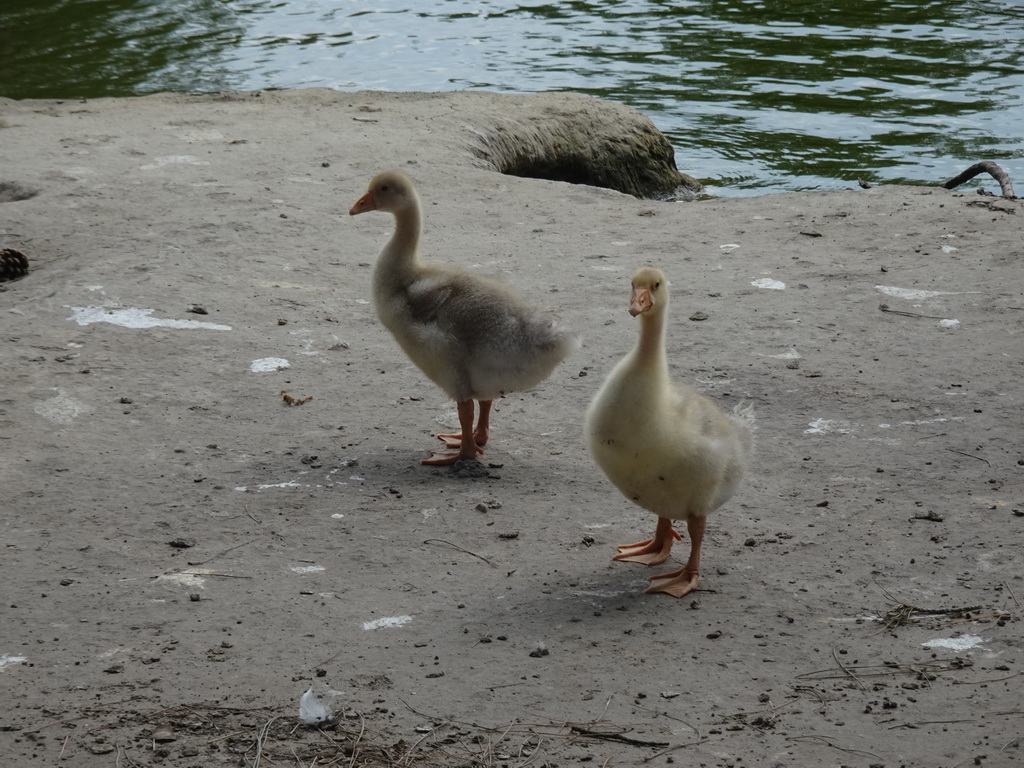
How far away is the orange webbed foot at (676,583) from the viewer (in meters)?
4.41

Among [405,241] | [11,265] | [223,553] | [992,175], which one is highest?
[405,241]

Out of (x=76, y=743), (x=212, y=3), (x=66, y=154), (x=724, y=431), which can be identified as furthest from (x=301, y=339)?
(x=212, y=3)

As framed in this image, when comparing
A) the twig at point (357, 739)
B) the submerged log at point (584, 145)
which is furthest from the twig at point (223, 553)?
the submerged log at point (584, 145)

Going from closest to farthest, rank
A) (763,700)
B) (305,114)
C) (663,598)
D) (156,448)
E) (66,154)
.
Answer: (763,700), (663,598), (156,448), (66,154), (305,114)

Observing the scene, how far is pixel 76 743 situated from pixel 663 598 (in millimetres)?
2246

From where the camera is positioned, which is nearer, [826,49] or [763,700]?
A: [763,700]

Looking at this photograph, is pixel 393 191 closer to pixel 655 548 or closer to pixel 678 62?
pixel 655 548

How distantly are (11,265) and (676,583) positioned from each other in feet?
17.7

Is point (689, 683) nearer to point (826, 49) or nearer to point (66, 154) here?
point (66, 154)

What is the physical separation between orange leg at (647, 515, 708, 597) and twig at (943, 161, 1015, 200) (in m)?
6.58

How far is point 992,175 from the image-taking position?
1061 cm

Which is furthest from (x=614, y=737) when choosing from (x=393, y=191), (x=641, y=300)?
(x=393, y=191)

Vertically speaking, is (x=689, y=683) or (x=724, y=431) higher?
(x=724, y=431)

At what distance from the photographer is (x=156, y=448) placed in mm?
5477
